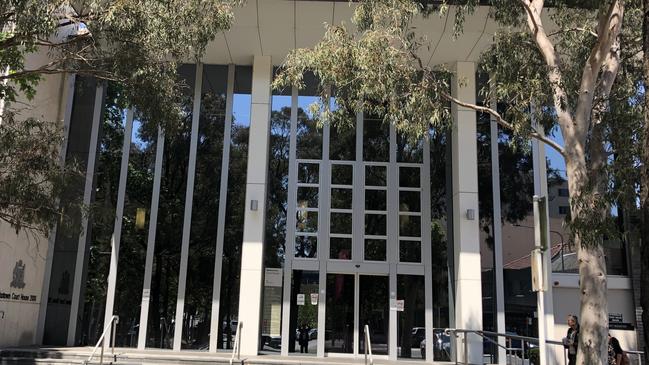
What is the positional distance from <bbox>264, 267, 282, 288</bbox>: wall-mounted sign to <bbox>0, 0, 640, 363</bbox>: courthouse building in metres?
0.03

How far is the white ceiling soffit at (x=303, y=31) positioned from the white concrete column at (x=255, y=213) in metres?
0.73

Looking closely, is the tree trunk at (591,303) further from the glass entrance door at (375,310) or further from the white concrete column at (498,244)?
the glass entrance door at (375,310)

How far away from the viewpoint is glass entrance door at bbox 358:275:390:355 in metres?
14.5

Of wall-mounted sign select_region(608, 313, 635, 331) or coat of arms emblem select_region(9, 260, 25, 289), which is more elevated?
coat of arms emblem select_region(9, 260, 25, 289)

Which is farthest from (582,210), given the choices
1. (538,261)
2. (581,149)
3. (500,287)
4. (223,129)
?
(223,129)

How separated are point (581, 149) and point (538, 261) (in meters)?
2.40

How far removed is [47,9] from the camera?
8312mm

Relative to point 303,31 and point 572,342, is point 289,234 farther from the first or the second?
point 572,342

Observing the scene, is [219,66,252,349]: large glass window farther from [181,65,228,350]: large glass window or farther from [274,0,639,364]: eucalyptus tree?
[274,0,639,364]: eucalyptus tree

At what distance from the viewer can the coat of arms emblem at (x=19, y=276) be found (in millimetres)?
13773

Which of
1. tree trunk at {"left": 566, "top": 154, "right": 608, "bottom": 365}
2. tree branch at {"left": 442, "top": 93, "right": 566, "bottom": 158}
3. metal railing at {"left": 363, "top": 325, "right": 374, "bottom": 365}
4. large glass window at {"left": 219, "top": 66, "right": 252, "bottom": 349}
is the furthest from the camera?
large glass window at {"left": 219, "top": 66, "right": 252, "bottom": 349}

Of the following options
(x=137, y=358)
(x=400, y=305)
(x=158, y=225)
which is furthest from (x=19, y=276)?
(x=400, y=305)

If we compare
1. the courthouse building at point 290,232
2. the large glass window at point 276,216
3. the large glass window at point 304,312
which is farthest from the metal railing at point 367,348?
the large glass window at point 276,216

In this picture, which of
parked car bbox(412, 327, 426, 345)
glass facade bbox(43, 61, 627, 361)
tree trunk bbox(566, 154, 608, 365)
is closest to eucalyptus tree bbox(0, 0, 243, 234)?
glass facade bbox(43, 61, 627, 361)
